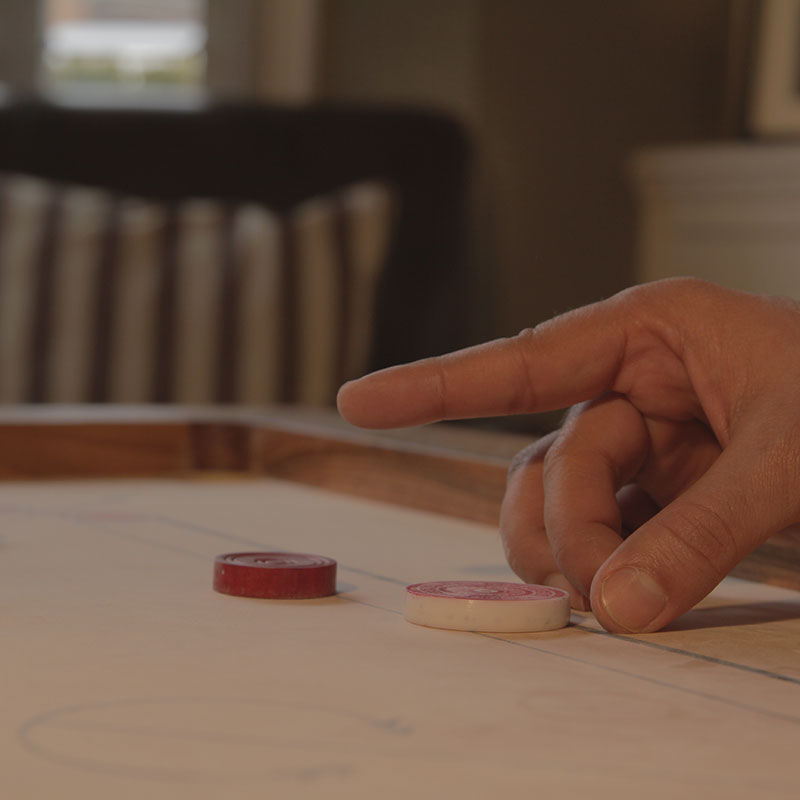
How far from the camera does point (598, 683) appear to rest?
61 cm

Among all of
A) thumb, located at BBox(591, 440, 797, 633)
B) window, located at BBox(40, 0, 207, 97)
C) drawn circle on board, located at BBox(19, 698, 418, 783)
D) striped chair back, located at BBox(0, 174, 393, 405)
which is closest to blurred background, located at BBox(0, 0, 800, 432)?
window, located at BBox(40, 0, 207, 97)

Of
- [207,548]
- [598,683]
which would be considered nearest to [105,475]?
[207,548]

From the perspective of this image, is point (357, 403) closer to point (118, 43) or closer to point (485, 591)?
point (485, 591)

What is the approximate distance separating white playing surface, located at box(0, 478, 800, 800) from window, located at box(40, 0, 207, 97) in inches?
105

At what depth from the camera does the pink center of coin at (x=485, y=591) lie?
2.42 feet

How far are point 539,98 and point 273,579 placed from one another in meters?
2.70

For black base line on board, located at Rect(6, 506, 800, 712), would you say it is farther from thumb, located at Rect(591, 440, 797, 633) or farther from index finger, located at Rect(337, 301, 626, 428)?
index finger, located at Rect(337, 301, 626, 428)

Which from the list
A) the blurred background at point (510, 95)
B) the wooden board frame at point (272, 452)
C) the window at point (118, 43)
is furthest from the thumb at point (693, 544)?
the window at point (118, 43)

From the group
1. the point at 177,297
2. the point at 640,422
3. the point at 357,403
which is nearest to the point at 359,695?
the point at 357,403

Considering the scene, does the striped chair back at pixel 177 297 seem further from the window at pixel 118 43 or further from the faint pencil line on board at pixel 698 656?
the faint pencil line on board at pixel 698 656

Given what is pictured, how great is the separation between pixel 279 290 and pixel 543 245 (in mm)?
795

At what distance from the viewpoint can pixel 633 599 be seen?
71 centimetres

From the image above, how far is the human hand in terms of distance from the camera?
2.39 ft

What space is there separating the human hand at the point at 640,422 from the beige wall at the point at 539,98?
232 centimetres
